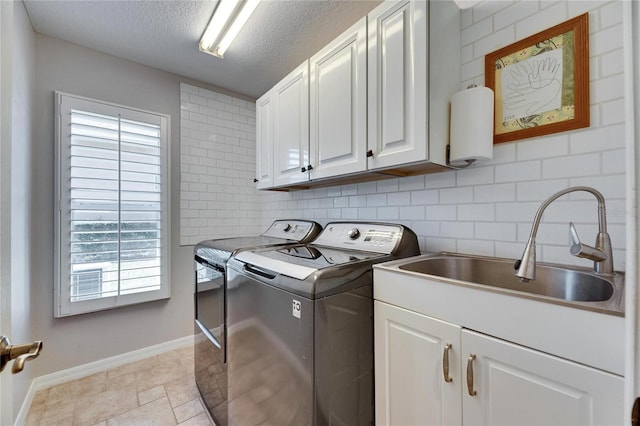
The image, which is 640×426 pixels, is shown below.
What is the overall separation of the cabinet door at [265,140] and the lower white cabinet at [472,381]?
5.02 feet

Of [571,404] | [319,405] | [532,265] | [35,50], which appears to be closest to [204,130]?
[35,50]

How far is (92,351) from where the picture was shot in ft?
7.18

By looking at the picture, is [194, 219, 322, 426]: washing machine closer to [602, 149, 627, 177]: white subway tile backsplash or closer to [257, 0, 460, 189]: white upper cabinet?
[257, 0, 460, 189]: white upper cabinet

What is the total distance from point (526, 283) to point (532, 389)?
0.53m

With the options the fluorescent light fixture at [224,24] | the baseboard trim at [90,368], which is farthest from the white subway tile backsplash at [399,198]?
the baseboard trim at [90,368]

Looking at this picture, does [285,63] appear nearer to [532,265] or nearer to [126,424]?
[532,265]

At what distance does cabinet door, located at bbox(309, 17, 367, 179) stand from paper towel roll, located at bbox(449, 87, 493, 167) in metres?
0.46

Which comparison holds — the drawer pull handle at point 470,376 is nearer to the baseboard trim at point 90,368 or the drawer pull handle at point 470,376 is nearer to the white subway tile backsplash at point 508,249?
the white subway tile backsplash at point 508,249

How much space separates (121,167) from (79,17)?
1.06 metres

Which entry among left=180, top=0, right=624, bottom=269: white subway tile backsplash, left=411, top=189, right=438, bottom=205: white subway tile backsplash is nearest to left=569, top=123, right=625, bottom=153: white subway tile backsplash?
left=180, top=0, right=624, bottom=269: white subway tile backsplash

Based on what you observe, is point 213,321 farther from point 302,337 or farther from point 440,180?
point 440,180

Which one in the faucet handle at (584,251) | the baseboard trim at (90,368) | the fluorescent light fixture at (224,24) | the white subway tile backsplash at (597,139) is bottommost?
the baseboard trim at (90,368)

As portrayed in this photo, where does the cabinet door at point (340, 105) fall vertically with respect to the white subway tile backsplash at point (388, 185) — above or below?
above

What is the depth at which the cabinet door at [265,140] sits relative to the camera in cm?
225
